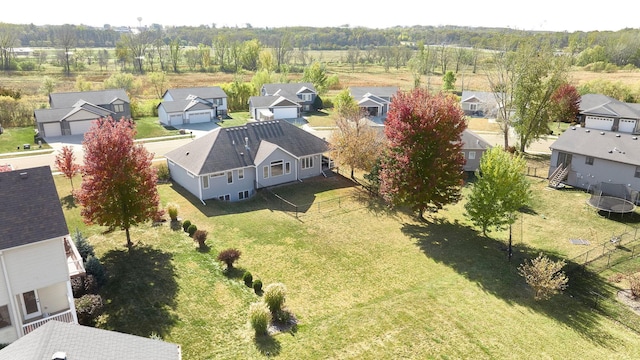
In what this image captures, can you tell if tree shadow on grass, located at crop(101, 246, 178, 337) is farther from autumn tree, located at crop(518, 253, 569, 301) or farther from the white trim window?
autumn tree, located at crop(518, 253, 569, 301)

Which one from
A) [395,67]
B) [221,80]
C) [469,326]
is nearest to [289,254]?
[469,326]

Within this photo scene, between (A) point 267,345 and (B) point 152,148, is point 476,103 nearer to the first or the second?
(B) point 152,148

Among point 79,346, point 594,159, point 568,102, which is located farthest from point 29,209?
point 568,102

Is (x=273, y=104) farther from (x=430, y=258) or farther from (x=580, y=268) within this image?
(x=580, y=268)

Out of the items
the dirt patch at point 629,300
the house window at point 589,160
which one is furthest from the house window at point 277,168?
the house window at point 589,160

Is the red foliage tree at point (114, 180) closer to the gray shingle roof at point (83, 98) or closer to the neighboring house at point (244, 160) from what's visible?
the neighboring house at point (244, 160)
